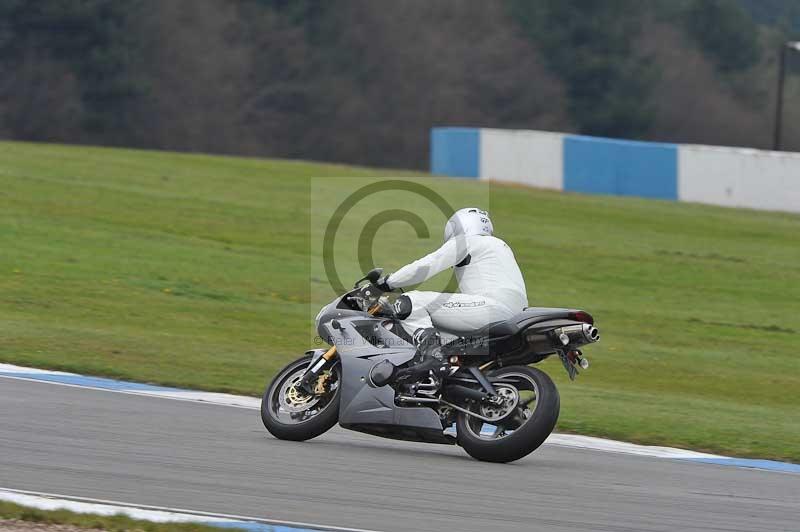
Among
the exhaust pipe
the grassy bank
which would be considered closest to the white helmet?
the exhaust pipe

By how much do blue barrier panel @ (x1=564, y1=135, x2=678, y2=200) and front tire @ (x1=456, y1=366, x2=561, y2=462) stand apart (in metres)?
24.3

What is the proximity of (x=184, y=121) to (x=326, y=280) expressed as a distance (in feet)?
143

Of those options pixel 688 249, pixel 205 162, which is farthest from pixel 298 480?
pixel 205 162

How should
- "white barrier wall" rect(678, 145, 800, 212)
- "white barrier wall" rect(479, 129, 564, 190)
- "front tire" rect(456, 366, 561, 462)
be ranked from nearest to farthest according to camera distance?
"front tire" rect(456, 366, 561, 462) < "white barrier wall" rect(678, 145, 800, 212) < "white barrier wall" rect(479, 129, 564, 190)

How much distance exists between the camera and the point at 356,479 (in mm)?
7617

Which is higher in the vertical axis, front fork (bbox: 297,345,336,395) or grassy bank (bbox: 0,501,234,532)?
front fork (bbox: 297,345,336,395)

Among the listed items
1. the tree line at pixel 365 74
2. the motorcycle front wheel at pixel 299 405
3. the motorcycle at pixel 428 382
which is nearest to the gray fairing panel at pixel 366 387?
the motorcycle at pixel 428 382

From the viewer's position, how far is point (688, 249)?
80.3 ft

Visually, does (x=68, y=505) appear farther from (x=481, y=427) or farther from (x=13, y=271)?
(x=13, y=271)

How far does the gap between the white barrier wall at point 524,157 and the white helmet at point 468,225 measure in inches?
1037

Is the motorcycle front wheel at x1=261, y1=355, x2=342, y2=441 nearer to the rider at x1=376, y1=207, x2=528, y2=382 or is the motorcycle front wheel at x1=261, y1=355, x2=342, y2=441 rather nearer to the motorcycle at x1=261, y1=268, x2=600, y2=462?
the motorcycle at x1=261, y1=268, x2=600, y2=462

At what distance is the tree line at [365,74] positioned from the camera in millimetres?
56469

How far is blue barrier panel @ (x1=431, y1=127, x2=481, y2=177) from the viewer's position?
125ft

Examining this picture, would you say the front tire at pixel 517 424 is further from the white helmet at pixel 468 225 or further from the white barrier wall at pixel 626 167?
the white barrier wall at pixel 626 167
